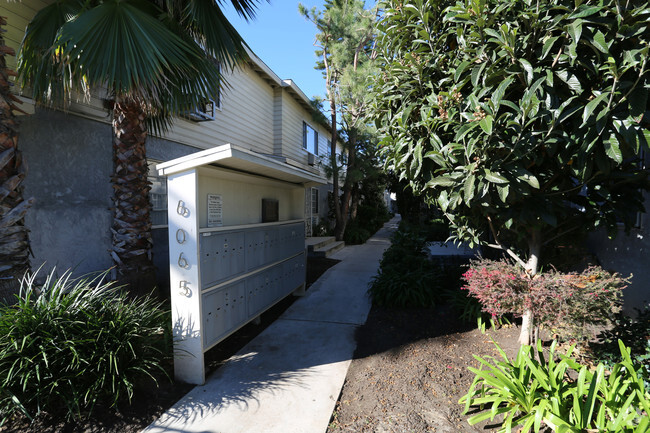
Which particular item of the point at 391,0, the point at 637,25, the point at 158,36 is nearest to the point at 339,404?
the point at 637,25

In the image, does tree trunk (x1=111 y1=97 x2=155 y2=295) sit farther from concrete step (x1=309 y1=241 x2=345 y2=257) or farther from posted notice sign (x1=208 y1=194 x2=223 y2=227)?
concrete step (x1=309 y1=241 x2=345 y2=257)

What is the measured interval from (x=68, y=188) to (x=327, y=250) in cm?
716

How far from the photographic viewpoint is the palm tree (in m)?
3.80

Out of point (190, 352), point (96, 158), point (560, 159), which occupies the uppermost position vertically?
point (96, 158)

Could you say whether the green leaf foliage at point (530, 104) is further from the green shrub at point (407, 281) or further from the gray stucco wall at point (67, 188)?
the gray stucco wall at point (67, 188)

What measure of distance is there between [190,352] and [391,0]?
432cm

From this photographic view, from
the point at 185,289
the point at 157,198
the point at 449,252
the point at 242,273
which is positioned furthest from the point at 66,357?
the point at 449,252

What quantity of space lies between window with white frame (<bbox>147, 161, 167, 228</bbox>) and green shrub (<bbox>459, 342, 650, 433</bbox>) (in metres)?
6.78

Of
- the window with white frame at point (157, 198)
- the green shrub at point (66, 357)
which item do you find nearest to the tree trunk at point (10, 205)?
the green shrub at point (66, 357)

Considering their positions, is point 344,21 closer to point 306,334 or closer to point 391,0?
point 391,0

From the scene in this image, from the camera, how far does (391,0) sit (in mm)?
3549

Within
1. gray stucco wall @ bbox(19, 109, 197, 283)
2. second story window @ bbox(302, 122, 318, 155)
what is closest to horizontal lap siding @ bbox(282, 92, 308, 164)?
second story window @ bbox(302, 122, 318, 155)

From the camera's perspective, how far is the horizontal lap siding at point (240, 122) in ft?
26.6

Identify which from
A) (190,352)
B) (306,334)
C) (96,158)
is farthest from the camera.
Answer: (96,158)
